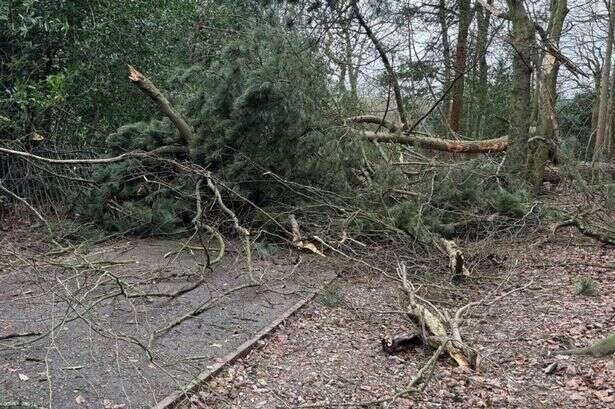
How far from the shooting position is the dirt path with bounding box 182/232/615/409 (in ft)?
12.4

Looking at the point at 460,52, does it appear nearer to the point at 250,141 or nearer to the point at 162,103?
the point at 250,141

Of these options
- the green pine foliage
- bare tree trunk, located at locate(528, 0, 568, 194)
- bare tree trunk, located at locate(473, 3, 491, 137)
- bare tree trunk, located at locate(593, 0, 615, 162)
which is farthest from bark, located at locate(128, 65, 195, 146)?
bare tree trunk, located at locate(593, 0, 615, 162)

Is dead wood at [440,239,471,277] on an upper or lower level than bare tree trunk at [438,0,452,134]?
lower

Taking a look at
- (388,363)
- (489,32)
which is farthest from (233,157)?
(489,32)

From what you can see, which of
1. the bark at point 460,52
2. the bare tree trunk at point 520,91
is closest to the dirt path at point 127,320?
the bare tree trunk at point 520,91

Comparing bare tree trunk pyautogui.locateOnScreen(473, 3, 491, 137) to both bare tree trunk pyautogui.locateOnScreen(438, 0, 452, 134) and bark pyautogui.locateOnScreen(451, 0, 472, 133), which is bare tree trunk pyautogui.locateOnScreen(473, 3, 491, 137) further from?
bare tree trunk pyautogui.locateOnScreen(438, 0, 452, 134)

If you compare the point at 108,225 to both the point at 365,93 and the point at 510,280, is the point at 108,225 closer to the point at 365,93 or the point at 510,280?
the point at 510,280

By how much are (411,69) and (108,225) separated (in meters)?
8.41

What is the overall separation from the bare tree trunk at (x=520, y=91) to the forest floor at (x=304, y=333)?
2981mm

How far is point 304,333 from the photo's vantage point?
4.89m

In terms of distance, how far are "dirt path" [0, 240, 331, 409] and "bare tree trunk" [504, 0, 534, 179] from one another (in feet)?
14.9

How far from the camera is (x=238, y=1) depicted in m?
11.0

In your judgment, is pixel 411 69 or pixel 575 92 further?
pixel 575 92

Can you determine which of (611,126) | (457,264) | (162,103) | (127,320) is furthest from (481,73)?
(127,320)
